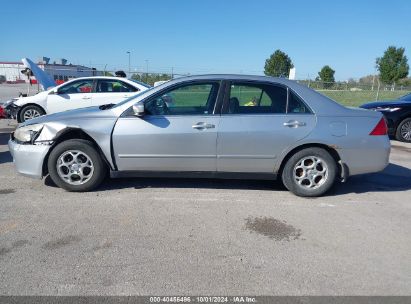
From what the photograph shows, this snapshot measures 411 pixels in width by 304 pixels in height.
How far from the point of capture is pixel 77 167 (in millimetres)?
4445

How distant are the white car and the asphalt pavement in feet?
15.8

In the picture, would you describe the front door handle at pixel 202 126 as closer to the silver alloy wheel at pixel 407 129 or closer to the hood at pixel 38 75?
the silver alloy wheel at pixel 407 129

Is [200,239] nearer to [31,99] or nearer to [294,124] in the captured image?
[294,124]

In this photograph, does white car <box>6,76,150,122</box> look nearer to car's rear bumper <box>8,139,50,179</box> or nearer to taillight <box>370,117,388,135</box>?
car's rear bumper <box>8,139,50,179</box>

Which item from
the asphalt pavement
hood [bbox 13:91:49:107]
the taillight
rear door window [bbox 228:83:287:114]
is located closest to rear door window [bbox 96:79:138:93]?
hood [bbox 13:91:49:107]

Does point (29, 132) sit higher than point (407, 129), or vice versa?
point (29, 132)

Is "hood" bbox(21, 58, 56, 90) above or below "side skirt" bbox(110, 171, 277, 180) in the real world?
above

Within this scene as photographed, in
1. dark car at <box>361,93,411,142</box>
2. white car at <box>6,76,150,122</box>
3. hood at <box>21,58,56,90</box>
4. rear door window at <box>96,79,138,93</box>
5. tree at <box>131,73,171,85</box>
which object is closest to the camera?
dark car at <box>361,93,411,142</box>

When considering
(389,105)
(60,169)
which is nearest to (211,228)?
(60,169)

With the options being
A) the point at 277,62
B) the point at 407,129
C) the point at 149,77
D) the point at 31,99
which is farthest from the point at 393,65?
the point at 31,99

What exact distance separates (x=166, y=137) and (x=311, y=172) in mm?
1989

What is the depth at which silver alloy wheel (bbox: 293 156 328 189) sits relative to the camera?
451 centimetres

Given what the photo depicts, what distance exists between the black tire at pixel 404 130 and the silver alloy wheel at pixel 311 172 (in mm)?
6313

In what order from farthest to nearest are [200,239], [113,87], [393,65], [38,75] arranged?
1. [393,65]
2. [38,75]
3. [113,87]
4. [200,239]
